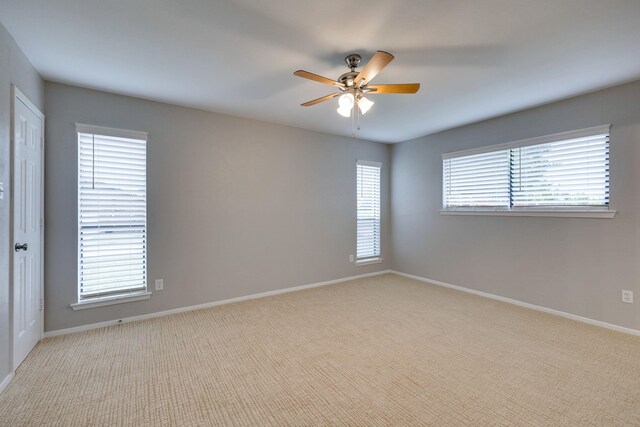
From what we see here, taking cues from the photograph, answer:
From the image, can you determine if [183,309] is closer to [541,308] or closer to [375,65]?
[375,65]

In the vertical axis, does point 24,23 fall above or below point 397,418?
above

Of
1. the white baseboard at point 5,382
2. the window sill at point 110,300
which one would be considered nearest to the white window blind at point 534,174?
the window sill at point 110,300

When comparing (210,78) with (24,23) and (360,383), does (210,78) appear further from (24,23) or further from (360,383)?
(360,383)

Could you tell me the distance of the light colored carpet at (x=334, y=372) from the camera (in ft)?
6.03

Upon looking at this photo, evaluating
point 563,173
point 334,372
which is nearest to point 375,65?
point 334,372

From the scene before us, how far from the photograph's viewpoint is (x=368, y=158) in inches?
214

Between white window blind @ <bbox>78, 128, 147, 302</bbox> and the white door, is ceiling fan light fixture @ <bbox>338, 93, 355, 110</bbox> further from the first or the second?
the white door

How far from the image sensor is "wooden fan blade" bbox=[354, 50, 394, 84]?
1.86m

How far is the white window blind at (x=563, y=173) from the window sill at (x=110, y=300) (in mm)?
4845

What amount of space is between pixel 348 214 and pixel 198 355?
3288mm

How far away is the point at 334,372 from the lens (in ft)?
7.55

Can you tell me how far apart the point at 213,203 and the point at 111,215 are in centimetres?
111

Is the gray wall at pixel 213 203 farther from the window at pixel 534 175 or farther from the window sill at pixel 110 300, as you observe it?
the window at pixel 534 175

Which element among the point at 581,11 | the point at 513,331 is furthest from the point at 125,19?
the point at 513,331
